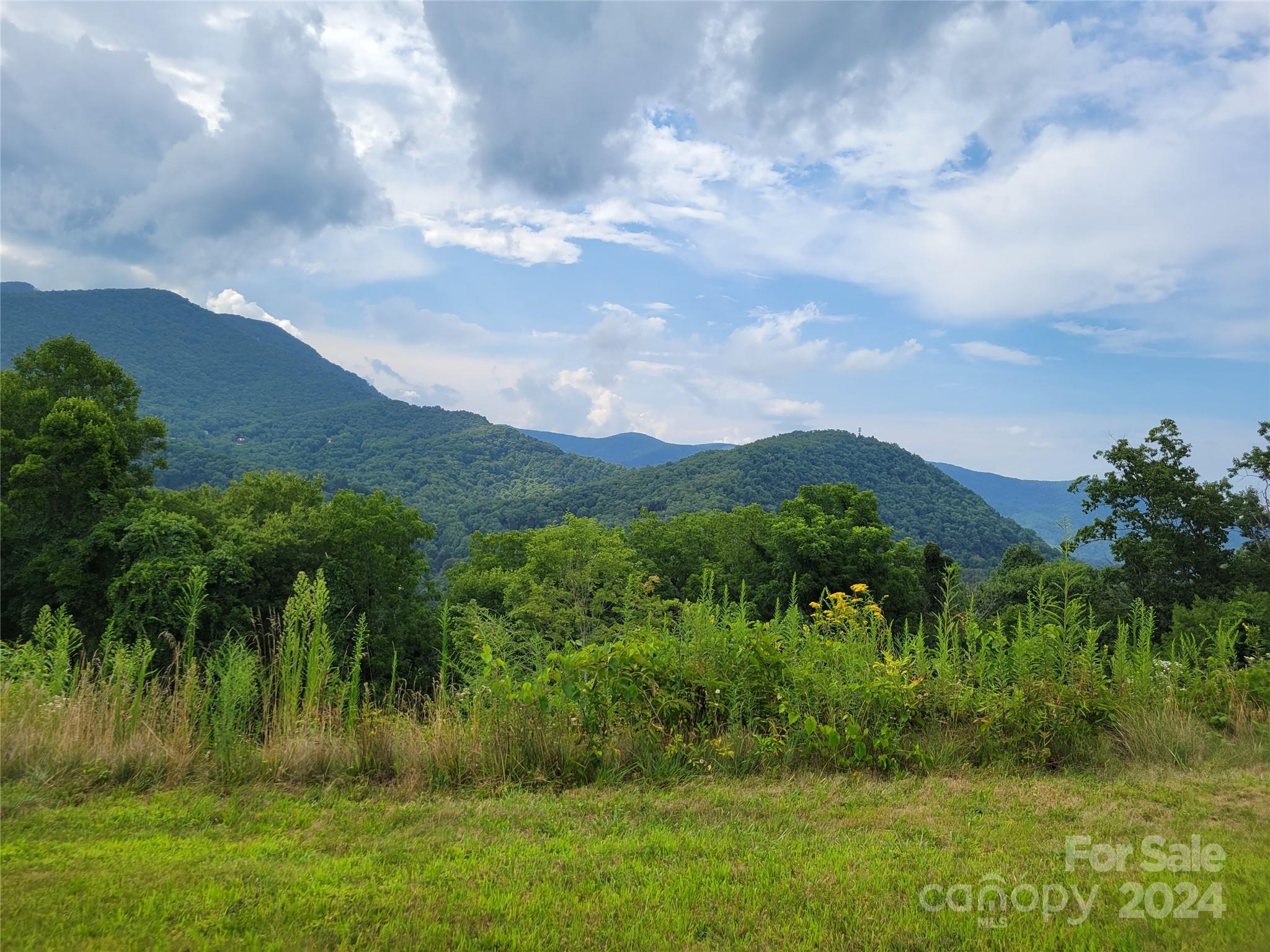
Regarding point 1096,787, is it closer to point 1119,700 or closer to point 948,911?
point 1119,700

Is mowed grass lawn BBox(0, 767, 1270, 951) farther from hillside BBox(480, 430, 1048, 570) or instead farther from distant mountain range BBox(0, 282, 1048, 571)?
hillside BBox(480, 430, 1048, 570)

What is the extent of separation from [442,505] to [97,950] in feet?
438

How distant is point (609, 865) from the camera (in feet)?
10.4

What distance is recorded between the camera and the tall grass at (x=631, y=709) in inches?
169

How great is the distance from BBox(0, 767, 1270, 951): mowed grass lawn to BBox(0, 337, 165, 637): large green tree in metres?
22.6

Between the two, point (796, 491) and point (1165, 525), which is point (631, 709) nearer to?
point (1165, 525)

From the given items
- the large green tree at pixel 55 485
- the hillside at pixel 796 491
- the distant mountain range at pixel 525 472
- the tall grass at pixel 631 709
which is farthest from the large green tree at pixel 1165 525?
the hillside at pixel 796 491

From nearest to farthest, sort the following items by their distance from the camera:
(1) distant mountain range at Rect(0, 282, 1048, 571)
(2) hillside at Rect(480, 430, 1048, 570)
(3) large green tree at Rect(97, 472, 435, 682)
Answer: (3) large green tree at Rect(97, 472, 435, 682), (2) hillside at Rect(480, 430, 1048, 570), (1) distant mountain range at Rect(0, 282, 1048, 571)

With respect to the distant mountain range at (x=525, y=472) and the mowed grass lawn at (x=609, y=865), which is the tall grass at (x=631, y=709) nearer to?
the mowed grass lawn at (x=609, y=865)

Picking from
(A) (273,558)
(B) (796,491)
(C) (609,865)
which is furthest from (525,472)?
(C) (609,865)

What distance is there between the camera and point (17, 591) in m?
21.2

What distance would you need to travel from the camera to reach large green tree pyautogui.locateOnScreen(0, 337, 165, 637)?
20.9 m

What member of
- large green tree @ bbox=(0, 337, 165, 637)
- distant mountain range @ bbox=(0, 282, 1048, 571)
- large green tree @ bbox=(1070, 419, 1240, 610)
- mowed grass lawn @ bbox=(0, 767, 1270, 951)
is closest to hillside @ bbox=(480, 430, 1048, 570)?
distant mountain range @ bbox=(0, 282, 1048, 571)

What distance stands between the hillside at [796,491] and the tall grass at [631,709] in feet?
284
